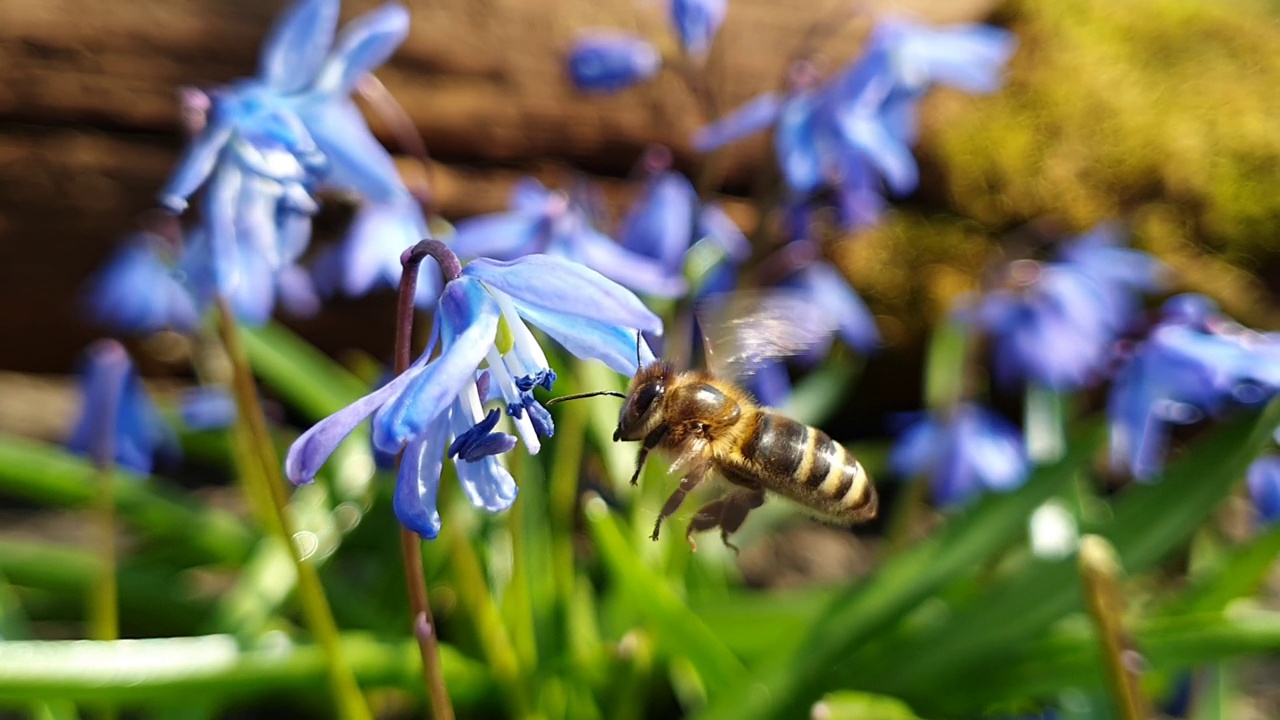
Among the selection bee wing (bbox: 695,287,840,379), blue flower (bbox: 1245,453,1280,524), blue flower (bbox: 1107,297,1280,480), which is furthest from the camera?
blue flower (bbox: 1245,453,1280,524)

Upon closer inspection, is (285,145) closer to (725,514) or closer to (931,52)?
(725,514)

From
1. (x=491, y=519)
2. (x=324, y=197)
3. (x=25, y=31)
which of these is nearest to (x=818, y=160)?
(x=491, y=519)

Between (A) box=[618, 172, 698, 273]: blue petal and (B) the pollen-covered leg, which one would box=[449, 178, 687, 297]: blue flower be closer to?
(A) box=[618, 172, 698, 273]: blue petal

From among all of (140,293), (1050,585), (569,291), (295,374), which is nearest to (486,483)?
(569,291)

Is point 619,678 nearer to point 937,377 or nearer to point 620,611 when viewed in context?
point 620,611

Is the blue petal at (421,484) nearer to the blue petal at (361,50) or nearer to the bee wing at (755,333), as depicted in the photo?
the bee wing at (755,333)

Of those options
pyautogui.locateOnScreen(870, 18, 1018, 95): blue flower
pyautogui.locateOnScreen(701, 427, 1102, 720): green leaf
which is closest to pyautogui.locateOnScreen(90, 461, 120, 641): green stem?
pyautogui.locateOnScreen(701, 427, 1102, 720): green leaf
